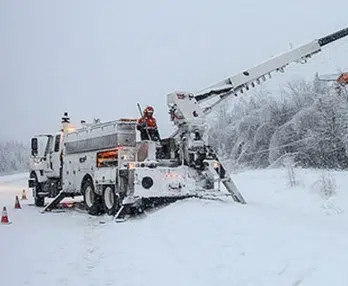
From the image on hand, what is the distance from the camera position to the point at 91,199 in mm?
17250

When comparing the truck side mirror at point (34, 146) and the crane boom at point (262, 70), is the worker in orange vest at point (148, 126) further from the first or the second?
the truck side mirror at point (34, 146)

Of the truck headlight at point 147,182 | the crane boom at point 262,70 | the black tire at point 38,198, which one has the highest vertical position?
the crane boom at point 262,70

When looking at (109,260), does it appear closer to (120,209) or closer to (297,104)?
(120,209)

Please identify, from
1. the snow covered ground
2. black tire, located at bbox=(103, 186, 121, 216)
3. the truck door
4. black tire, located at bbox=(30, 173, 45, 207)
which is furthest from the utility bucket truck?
black tire, located at bbox=(30, 173, 45, 207)

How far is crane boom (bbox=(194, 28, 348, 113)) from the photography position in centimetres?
1625

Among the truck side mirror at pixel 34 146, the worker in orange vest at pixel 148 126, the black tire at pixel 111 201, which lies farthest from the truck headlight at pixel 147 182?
the truck side mirror at pixel 34 146

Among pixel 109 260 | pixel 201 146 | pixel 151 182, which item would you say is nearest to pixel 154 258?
pixel 109 260

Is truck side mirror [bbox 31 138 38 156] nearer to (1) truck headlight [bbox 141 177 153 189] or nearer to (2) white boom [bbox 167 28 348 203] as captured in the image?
(2) white boom [bbox 167 28 348 203]

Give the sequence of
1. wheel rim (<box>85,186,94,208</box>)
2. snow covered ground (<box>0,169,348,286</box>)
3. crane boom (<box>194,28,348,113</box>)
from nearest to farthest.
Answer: snow covered ground (<box>0,169,348,286</box>), crane boom (<box>194,28,348,113</box>), wheel rim (<box>85,186,94,208</box>)

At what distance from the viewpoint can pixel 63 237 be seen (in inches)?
471

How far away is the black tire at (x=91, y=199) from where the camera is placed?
1694 cm

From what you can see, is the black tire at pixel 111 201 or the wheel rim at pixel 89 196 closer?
the black tire at pixel 111 201

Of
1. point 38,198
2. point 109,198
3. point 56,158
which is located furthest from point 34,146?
point 109,198

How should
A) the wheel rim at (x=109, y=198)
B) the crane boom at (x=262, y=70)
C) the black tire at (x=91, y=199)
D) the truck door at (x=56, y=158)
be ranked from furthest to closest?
the truck door at (x=56, y=158) < the black tire at (x=91, y=199) < the crane boom at (x=262, y=70) < the wheel rim at (x=109, y=198)
